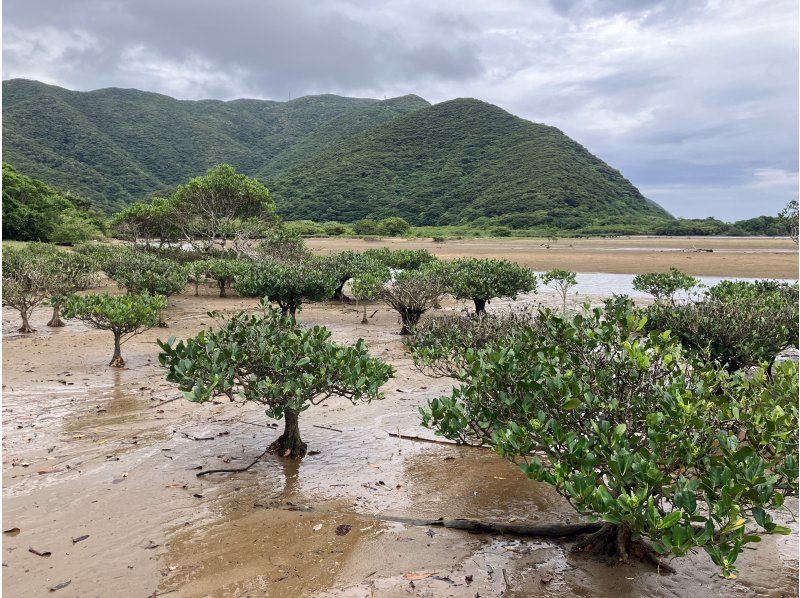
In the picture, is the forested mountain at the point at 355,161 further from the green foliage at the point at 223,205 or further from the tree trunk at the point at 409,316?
the tree trunk at the point at 409,316

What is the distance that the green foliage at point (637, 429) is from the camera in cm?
327

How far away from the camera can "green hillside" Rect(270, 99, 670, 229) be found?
3570 inches

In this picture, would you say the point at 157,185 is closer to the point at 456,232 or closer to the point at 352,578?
the point at 456,232

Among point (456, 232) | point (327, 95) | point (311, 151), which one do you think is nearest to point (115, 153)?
point (311, 151)

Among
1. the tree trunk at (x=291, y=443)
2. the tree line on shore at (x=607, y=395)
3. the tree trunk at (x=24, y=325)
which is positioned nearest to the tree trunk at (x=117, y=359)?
the tree line on shore at (x=607, y=395)

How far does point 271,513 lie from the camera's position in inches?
218

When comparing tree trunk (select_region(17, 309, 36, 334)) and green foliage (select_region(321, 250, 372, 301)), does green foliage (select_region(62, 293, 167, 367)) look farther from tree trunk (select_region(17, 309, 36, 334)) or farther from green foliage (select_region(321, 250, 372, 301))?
green foliage (select_region(321, 250, 372, 301))

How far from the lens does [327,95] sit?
196 meters

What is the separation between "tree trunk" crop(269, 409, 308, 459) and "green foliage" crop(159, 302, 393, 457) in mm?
239

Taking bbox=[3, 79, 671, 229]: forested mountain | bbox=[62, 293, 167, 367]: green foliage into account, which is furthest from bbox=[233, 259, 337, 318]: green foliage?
bbox=[3, 79, 671, 229]: forested mountain

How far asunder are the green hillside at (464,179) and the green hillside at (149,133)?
24684 mm

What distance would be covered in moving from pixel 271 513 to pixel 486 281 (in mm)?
12069

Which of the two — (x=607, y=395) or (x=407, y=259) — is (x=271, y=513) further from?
(x=407, y=259)

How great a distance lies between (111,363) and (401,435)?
7509mm
